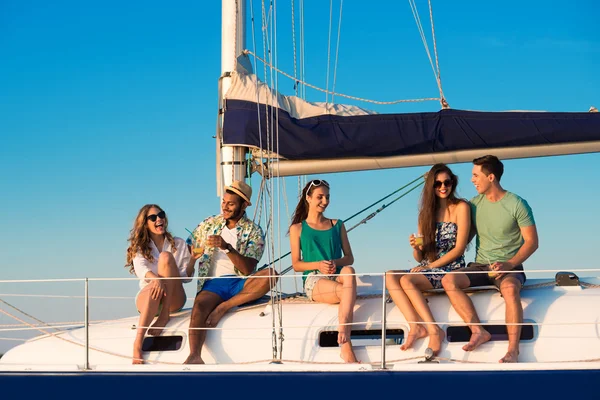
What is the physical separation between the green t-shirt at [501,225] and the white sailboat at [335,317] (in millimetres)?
364

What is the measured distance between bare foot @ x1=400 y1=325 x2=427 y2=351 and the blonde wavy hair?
226 cm

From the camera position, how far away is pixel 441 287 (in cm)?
782

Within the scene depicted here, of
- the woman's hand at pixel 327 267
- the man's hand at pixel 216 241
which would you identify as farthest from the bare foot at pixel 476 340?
the man's hand at pixel 216 241

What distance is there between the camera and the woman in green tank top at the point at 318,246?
25.6 ft

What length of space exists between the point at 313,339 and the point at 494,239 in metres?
1.73

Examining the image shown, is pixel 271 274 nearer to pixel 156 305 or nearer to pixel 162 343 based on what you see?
pixel 156 305

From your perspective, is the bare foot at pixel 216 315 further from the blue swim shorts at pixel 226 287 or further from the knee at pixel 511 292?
the knee at pixel 511 292

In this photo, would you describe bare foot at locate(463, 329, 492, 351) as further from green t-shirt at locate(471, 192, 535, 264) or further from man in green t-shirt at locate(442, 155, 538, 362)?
green t-shirt at locate(471, 192, 535, 264)

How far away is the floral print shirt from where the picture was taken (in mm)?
8273

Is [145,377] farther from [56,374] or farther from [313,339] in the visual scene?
[313,339]

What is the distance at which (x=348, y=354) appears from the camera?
735 centimetres

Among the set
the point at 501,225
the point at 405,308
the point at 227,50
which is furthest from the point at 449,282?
the point at 227,50

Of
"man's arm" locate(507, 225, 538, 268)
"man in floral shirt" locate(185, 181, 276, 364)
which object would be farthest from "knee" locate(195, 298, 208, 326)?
"man's arm" locate(507, 225, 538, 268)

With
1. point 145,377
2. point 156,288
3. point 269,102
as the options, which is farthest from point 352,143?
point 145,377
